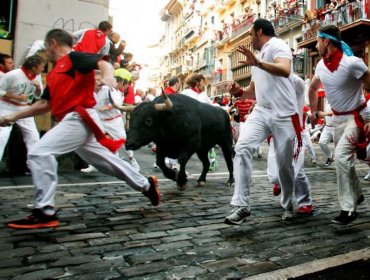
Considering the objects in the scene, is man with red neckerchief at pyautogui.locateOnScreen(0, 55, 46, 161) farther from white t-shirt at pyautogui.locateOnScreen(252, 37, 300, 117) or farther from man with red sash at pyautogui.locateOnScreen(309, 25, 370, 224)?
man with red sash at pyautogui.locateOnScreen(309, 25, 370, 224)

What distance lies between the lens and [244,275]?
293 cm

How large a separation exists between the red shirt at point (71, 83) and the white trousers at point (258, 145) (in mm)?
1685

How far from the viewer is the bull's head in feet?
19.5

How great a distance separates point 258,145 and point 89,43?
13.7 ft

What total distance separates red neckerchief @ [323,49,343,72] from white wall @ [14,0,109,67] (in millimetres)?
6453

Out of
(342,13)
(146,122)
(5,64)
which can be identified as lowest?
(146,122)

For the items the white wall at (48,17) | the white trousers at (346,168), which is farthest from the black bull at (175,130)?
the white wall at (48,17)

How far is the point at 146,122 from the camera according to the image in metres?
6.02

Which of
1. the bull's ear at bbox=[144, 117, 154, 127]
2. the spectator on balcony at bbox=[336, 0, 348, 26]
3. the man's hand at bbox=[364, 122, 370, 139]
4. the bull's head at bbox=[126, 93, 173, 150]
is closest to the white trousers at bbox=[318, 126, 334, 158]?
the bull's head at bbox=[126, 93, 173, 150]

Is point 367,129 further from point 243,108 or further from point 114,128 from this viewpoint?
point 243,108

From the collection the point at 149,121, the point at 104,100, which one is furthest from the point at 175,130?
the point at 104,100

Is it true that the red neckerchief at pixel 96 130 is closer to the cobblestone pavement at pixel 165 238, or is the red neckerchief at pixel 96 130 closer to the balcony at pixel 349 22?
the cobblestone pavement at pixel 165 238

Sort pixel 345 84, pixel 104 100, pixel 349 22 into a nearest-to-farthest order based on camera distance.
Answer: pixel 345 84
pixel 104 100
pixel 349 22

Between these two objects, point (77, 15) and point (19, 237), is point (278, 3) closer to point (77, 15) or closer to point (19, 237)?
point (77, 15)
